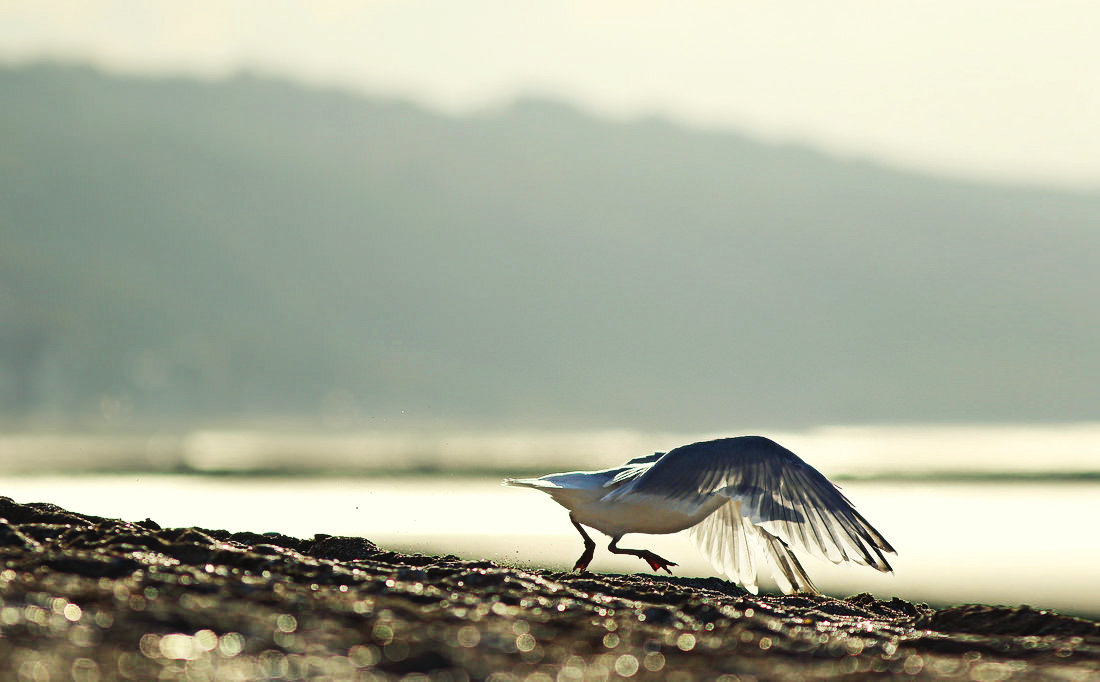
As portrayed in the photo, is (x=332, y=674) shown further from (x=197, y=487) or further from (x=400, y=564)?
(x=197, y=487)

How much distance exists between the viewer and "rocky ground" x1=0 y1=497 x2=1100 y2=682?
20.7 ft

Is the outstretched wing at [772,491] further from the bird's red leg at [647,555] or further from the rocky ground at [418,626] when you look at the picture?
the rocky ground at [418,626]

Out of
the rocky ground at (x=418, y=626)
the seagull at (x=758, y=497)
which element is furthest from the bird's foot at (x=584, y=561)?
the rocky ground at (x=418, y=626)

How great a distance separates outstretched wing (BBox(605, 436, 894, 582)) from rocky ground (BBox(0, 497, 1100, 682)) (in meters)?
1.26

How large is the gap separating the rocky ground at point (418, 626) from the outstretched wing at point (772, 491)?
49.7 inches

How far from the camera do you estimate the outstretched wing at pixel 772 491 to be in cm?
1228

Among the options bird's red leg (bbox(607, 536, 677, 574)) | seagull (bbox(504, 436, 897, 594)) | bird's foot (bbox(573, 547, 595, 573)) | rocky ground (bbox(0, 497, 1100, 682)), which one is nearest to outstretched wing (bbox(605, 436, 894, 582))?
seagull (bbox(504, 436, 897, 594))

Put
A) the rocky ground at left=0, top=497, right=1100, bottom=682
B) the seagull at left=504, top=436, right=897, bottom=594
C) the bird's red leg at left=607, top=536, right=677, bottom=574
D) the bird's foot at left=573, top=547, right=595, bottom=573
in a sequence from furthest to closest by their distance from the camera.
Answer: the bird's red leg at left=607, top=536, right=677, bottom=574
the bird's foot at left=573, top=547, right=595, bottom=573
the seagull at left=504, top=436, right=897, bottom=594
the rocky ground at left=0, top=497, right=1100, bottom=682

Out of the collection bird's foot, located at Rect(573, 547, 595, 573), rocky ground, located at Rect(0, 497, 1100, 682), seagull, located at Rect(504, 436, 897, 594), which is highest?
seagull, located at Rect(504, 436, 897, 594)

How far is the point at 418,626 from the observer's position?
744 cm

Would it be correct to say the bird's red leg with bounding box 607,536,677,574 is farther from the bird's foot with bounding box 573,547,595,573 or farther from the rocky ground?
the rocky ground

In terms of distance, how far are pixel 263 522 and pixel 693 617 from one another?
85.1ft

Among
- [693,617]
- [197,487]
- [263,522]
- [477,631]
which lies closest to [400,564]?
[693,617]

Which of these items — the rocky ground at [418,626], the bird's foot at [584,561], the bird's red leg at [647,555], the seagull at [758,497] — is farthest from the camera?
the bird's red leg at [647,555]
